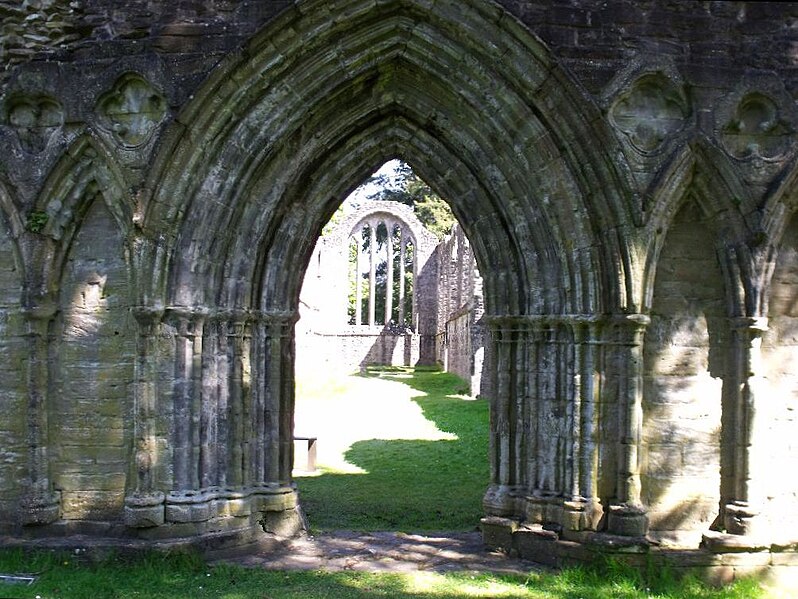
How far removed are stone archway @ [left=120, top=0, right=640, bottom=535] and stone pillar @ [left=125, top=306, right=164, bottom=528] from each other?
0.05 ft

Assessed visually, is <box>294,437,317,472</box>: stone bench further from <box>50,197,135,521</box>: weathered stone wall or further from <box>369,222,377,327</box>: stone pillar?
<box>369,222,377,327</box>: stone pillar

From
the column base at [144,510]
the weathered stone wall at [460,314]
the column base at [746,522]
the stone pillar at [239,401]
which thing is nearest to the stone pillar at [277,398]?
the stone pillar at [239,401]

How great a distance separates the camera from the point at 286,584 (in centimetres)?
490

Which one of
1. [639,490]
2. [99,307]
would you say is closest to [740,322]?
[639,490]

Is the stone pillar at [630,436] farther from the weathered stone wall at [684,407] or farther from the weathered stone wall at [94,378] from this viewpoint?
the weathered stone wall at [94,378]

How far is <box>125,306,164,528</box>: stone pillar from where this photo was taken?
5.18 m

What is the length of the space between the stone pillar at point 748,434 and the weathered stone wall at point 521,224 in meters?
0.02

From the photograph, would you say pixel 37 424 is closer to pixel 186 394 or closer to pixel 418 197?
pixel 186 394

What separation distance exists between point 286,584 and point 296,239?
2.75 m

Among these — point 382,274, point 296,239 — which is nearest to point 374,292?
point 382,274

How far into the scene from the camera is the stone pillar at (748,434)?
509cm

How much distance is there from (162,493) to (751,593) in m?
4.36

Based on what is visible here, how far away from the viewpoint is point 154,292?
17.1 ft

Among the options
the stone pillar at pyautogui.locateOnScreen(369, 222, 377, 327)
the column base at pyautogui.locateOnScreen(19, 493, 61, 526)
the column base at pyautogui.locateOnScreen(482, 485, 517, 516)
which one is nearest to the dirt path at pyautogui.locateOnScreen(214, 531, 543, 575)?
the column base at pyautogui.locateOnScreen(482, 485, 517, 516)
